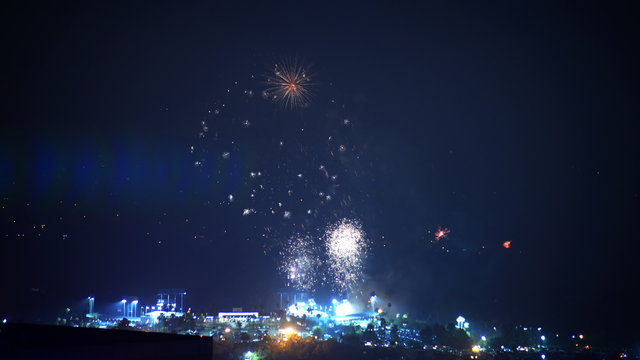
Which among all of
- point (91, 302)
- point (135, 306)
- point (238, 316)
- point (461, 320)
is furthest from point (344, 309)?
point (91, 302)

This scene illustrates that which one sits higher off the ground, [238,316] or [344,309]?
[344,309]

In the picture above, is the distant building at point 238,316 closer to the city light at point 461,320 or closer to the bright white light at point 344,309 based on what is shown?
the bright white light at point 344,309

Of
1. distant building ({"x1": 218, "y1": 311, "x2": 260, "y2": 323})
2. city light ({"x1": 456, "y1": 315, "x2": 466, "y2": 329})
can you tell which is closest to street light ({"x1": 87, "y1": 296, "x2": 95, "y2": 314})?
distant building ({"x1": 218, "y1": 311, "x2": 260, "y2": 323})

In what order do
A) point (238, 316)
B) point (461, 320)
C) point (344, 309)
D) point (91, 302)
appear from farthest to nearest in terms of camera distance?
point (344, 309), point (238, 316), point (461, 320), point (91, 302)

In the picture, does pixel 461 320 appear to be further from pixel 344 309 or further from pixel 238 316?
pixel 238 316

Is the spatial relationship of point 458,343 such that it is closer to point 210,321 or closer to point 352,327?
point 352,327

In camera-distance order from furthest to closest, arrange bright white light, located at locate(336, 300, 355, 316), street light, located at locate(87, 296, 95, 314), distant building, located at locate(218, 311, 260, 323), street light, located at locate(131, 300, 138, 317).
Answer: bright white light, located at locate(336, 300, 355, 316) → distant building, located at locate(218, 311, 260, 323) → street light, located at locate(131, 300, 138, 317) → street light, located at locate(87, 296, 95, 314)

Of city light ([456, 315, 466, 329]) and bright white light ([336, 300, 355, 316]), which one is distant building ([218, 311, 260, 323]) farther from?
city light ([456, 315, 466, 329])

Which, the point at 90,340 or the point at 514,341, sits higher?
the point at 90,340

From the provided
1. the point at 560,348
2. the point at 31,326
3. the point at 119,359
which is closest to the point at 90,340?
the point at 119,359
